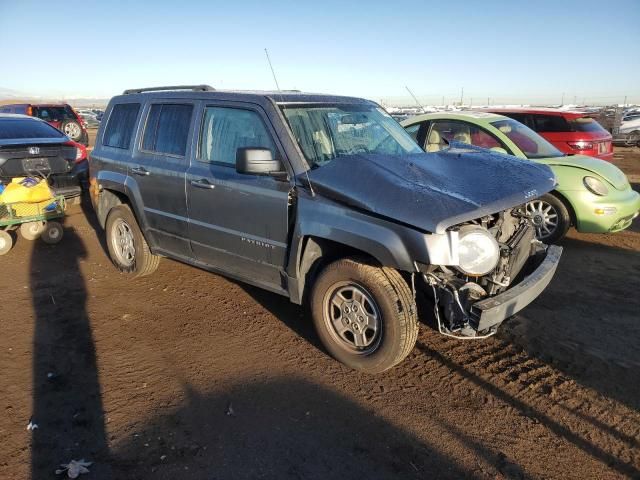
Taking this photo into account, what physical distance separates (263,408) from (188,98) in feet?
9.58

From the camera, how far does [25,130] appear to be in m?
7.95

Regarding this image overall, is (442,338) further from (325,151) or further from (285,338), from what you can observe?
(325,151)

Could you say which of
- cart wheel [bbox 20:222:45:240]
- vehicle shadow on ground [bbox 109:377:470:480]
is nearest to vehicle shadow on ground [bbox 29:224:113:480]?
vehicle shadow on ground [bbox 109:377:470:480]

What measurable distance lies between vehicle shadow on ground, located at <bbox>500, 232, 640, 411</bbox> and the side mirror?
2.48 m

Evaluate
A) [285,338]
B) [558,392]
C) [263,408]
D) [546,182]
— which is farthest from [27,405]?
[546,182]

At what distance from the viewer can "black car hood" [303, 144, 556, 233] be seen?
3.02 m

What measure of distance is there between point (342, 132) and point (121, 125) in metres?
2.74

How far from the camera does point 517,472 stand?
2.63 meters

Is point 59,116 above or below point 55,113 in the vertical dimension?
below

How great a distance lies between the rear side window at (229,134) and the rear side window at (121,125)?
130cm

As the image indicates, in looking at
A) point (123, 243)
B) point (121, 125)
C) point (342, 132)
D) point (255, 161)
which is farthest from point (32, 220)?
point (342, 132)

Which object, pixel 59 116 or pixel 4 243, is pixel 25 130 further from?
pixel 59 116

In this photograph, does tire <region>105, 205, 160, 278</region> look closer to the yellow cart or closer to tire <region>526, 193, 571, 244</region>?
the yellow cart

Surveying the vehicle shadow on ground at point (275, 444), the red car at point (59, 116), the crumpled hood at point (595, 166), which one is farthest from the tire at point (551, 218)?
the red car at point (59, 116)
